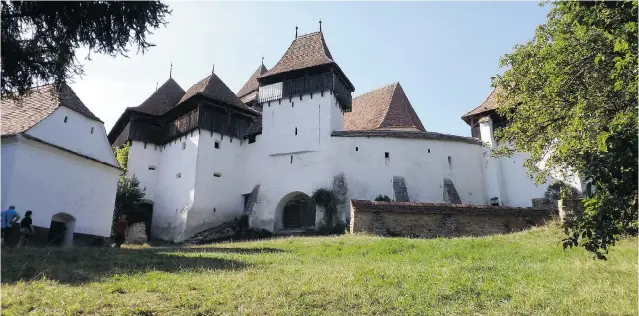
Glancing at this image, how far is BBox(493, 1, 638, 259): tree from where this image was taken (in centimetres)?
487

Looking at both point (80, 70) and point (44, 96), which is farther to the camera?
point (44, 96)

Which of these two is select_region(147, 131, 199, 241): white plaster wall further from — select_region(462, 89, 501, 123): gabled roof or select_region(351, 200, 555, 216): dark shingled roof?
select_region(462, 89, 501, 123): gabled roof

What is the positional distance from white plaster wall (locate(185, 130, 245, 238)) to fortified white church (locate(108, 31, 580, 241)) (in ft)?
0.18

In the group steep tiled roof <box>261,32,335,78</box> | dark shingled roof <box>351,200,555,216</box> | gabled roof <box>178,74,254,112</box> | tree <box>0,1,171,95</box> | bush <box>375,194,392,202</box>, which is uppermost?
steep tiled roof <box>261,32,335,78</box>

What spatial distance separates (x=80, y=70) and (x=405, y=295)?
22.1 feet

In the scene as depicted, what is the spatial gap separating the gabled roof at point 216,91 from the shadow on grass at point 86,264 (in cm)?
1467

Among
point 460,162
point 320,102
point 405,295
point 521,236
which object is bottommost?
point 405,295

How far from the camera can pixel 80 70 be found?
829cm

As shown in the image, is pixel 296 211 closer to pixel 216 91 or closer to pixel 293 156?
pixel 293 156

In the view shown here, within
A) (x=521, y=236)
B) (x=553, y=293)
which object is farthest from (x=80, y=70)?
(x=521, y=236)

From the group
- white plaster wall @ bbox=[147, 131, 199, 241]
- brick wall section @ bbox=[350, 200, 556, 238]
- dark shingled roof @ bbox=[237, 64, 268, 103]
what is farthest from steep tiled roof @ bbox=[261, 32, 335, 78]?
brick wall section @ bbox=[350, 200, 556, 238]

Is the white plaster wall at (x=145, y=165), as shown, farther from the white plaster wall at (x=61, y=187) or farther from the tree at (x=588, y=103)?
the tree at (x=588, y=103)

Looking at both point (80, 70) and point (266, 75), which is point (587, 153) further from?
point (266, 75)

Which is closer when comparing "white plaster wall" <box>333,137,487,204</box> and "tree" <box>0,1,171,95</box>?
"tree" <box>0,1,171,95</box>
